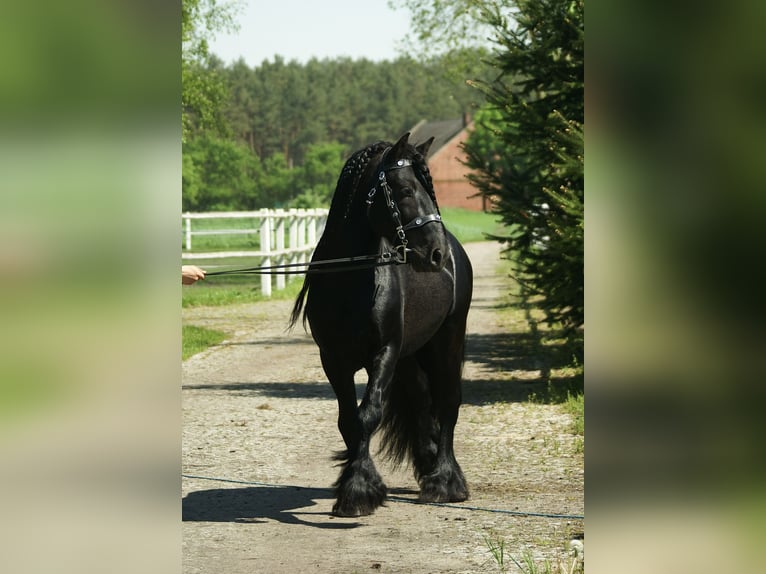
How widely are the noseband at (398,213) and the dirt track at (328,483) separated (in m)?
1.66

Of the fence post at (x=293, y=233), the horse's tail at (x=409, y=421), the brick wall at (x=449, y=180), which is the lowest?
the horse's tail at (x=409, y=421)

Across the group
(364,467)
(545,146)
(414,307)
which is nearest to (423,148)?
(414,307)

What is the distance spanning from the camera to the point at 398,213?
6496 millimetres

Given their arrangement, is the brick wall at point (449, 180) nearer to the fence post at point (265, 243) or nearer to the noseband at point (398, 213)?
the fence post at point (265, 243)

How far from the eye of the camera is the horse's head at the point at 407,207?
21.0 feet

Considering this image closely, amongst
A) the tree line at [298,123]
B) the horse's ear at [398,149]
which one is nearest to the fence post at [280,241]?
the horse's ear at [398,149]

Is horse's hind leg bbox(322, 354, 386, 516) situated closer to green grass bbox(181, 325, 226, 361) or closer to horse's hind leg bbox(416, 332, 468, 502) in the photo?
horse's hind leg bbox(416, 332, 468, 502)

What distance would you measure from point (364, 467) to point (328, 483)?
1.31 m

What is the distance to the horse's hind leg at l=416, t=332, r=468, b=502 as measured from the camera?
7109 mm

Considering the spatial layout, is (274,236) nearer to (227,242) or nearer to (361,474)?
(361,474)

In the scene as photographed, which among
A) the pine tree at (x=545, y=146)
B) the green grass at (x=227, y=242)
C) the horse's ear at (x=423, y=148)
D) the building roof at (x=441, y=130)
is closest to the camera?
the horse's ear at (x=423, y=148)

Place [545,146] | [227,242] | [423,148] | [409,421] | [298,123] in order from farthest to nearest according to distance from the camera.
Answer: [298,123], [227,242], [545,146], [409,421], [423,148]
